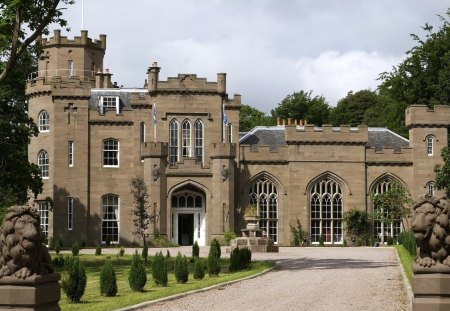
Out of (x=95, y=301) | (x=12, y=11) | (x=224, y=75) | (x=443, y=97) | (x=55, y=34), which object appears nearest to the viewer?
(x=95, y=301)

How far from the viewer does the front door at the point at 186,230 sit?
5316 cm

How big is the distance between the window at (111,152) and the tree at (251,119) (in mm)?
32048

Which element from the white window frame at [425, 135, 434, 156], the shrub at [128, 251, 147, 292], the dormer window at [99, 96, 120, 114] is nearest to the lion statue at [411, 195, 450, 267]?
the shrub at [128, 251, 147, 292]

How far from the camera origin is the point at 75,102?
5362cm

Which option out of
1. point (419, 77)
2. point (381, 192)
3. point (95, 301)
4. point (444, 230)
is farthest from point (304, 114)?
point (444, 230)

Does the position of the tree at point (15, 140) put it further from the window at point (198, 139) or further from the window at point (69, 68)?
the window at point (69, 68)

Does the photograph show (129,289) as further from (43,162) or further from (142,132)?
(43,162)

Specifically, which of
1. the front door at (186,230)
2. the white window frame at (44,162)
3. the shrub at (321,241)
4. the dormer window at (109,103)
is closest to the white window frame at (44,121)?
the white window frame at (44,162)

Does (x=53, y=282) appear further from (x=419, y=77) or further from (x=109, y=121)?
(x=419, y=77)

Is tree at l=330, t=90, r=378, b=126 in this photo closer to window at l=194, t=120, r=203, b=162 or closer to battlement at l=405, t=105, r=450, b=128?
battlement at l=405, t=105, r=450, b=128

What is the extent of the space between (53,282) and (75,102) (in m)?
39.0

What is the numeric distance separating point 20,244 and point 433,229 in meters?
6.62

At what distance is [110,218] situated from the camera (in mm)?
53844

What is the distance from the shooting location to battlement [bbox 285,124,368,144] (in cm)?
5378
